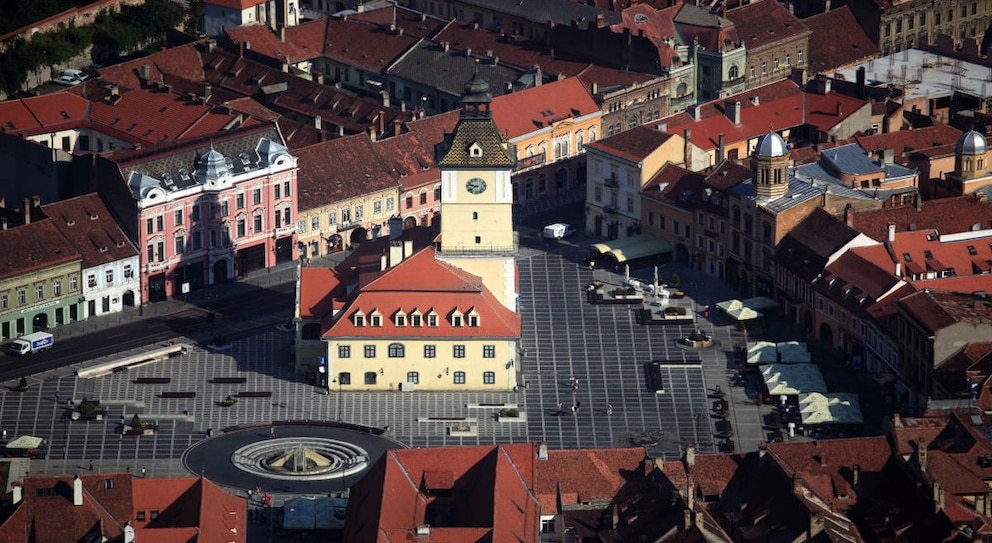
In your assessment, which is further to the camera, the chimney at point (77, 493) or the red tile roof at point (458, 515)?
the chimney at point (77, 493)

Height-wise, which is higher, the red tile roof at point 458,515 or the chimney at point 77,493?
the chimney at point 77,493

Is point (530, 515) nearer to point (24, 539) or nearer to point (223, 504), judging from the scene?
point (223, 504)

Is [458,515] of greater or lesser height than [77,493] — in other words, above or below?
below

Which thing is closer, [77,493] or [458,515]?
[77,493]

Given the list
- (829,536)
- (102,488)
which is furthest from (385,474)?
(829,536)

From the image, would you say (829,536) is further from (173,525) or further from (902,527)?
(173,525)

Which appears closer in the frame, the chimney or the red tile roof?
the red tile roof

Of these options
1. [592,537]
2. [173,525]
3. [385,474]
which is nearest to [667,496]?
[592,537]

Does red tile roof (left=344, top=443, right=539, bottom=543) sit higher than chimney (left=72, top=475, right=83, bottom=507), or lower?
lower
